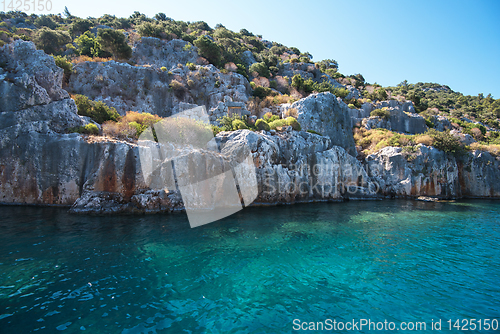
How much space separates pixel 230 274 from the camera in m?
8.77

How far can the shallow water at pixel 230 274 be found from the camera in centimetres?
630

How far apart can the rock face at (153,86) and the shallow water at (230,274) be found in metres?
22.8

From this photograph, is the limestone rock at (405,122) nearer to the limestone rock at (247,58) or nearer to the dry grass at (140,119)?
the limestone rock at (247,58)

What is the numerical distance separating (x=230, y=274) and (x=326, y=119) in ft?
88.9

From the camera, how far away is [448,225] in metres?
16.2

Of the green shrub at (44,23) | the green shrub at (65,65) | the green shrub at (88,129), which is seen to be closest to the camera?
the green shrub at (88,129)

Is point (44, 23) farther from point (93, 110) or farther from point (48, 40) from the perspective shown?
point (93, 110)

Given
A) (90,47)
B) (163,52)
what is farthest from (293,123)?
(90,47)

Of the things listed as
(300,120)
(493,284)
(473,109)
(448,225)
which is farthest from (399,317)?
(473,109)

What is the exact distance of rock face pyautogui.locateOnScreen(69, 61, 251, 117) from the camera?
3259 centimetres

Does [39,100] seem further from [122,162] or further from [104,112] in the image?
[122,162]

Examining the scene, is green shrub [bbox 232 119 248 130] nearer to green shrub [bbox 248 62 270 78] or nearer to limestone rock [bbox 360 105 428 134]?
limestone rock [bbox 360 105 428 134]

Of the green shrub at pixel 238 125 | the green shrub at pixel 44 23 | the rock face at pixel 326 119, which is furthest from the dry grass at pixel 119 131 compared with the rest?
the green shrub at pixel 44 23

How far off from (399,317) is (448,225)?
1443cm
